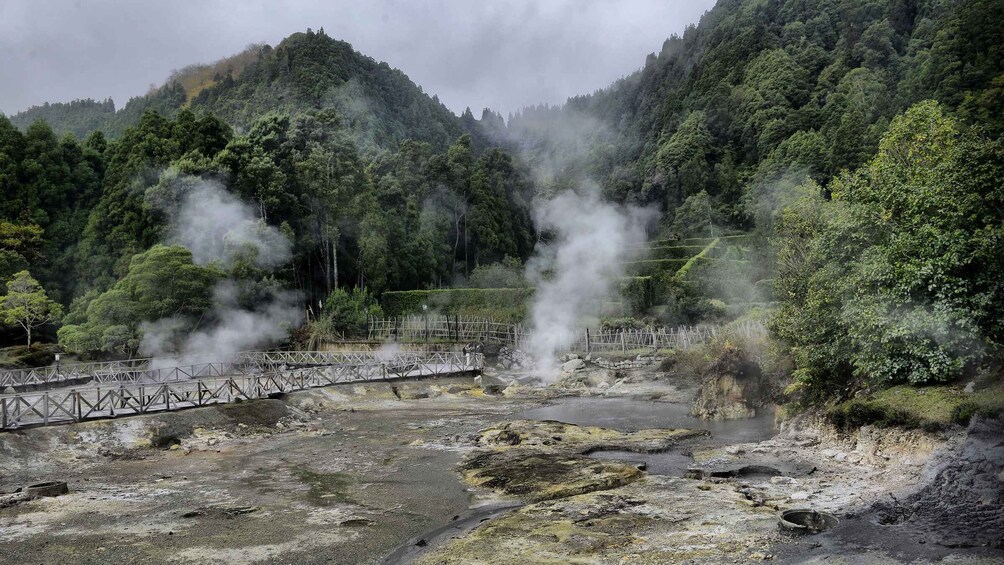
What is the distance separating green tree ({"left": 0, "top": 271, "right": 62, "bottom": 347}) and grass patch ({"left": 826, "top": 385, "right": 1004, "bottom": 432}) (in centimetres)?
3965

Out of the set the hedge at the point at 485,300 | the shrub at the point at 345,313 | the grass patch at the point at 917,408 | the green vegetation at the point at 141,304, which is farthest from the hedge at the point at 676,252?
the grass patch at the point at 917,408

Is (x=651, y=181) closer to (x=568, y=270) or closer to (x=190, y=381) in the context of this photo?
(x=568, y=270)

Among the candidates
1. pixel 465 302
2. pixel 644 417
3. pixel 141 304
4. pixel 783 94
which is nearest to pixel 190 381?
pixel 141 304

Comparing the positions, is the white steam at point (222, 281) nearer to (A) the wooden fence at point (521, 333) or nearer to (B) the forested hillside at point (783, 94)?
(A) the wooden fence at point (521, 333)

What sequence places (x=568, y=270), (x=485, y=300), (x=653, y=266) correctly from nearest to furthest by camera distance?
(x=568, y=270) → (x=653, y=266) → (x=485, y=300)

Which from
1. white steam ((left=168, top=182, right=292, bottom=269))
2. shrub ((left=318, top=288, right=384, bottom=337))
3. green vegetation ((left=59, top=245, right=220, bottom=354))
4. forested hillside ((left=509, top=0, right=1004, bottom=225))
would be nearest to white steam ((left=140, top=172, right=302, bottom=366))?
→ white steam ((left=168, top=182, right=292, bottom=269))

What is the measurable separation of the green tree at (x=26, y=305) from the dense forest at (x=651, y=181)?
190 cm

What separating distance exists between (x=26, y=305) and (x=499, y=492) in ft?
118

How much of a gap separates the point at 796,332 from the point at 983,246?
6.19m

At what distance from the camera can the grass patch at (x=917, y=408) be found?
11617 millimetres

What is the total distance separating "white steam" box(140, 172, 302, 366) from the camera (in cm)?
3719

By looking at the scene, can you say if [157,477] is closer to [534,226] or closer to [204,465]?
[204,465]

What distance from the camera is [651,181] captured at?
8181 cm

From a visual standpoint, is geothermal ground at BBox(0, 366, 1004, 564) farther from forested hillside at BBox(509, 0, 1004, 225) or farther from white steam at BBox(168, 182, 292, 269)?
forested hillside at BBox(509, 0, 1004, 225)
